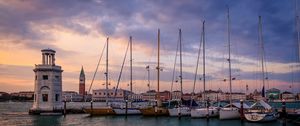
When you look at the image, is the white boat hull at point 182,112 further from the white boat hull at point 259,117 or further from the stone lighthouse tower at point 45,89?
the stone lighthouse tower at point 45,89

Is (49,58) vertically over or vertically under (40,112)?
over

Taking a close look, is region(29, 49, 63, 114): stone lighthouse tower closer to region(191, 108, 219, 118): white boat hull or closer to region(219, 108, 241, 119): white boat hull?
region(191, 108, 219, 118): white boat hull

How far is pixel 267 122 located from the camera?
47.5m

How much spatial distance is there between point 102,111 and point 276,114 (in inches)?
1210

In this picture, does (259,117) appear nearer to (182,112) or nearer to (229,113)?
(229,113)

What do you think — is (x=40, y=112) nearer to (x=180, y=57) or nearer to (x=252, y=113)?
(x=180, y=57)

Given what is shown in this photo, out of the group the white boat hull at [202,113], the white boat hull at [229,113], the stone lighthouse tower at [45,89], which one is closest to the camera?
the white boat hull at [229,113]

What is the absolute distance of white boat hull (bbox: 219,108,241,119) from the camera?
5134 cm

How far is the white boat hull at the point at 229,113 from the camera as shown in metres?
51.3

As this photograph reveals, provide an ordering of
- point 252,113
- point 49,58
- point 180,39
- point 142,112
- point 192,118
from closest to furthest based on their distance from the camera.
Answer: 1. point 252,113
2. point 192,118
3. point 142,112
4. point 180,39
5. point 49,58

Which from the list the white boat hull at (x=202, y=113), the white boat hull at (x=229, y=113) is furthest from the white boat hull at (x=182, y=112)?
the white boat hull at (x=229, y=113)

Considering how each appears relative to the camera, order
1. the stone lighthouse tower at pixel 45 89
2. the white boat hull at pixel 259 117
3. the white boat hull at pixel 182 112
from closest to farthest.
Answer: the white boat hull at pixel 259 117
the white boat hull at pixel 182 112
the stone lighthouse tower at pixel 45 89

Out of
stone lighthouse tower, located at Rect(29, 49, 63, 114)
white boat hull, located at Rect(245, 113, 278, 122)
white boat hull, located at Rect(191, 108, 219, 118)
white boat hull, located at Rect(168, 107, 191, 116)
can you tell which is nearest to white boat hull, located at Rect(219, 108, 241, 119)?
white boat hull, located at Rect(191, 108, 219, 118)

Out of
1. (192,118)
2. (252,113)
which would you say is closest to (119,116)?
(192,118)
